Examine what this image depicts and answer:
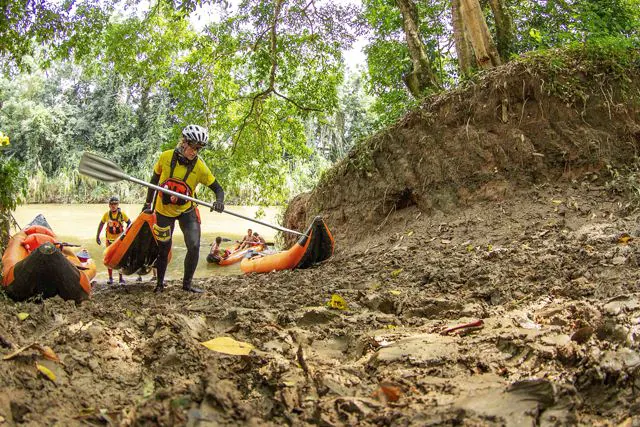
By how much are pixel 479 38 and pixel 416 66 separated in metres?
1.35

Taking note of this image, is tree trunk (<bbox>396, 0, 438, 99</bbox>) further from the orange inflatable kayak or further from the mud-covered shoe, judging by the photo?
the orange inflatable kayak

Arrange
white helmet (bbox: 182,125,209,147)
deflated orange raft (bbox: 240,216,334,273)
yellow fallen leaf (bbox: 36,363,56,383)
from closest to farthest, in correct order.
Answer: yellow fallen leaf (bbox: 36,363,56,383)
white helmet (bbox: 182,125,209,147)
deflated orange raft (bbox: 240,216,334,273)

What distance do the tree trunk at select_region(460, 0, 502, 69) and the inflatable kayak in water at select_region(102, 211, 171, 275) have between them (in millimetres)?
5045

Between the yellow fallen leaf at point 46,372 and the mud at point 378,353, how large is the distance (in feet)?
0.09

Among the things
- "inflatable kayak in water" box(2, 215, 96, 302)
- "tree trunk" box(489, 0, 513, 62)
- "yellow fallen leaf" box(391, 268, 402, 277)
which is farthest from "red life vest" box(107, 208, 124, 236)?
"tree trunk" box(489, 0, 513, 62)

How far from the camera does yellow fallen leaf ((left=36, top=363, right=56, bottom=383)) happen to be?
197cm

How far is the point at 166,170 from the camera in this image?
5609 mm

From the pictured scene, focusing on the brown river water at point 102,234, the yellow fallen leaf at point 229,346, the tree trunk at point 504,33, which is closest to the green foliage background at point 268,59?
the tree trunk at point 504,33

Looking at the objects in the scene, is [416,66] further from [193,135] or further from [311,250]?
[193,135]

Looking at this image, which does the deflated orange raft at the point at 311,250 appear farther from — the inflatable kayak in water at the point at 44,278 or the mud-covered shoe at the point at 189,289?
the inflatable kayak in water at the point at 44,278

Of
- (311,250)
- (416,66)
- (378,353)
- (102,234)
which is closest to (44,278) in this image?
(378,353)

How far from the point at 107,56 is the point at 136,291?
22.7ft

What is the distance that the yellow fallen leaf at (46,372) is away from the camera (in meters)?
1.97

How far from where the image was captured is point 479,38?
23.9ft
